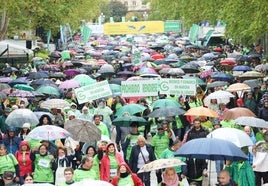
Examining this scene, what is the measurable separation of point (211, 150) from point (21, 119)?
19.2ft

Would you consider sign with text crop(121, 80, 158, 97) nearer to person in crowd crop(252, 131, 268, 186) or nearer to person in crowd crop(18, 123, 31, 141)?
person in crowd crop(18, 123, 31, 141)

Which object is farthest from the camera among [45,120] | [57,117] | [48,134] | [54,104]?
[54,104]

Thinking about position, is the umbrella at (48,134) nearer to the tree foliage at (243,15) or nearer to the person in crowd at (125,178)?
the person in crowd at (125,178)

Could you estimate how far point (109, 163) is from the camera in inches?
462

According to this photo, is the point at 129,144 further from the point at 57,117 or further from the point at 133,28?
the point at 133,28

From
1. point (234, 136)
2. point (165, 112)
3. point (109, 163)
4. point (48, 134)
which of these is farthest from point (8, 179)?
point (165, 112)

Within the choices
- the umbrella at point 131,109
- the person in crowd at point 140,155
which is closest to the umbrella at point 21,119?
Result: the umbrella at point 131,109

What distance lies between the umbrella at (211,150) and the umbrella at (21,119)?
212 inches

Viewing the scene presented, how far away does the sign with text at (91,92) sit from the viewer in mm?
17453

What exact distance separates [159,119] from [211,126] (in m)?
1.75

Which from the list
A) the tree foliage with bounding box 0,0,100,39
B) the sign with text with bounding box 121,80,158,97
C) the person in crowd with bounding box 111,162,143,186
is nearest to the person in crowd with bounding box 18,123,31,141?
the person in crowd with bounding box 111,162,143,186

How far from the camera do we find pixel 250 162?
1262 centimetres

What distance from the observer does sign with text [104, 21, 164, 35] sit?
91625 mm

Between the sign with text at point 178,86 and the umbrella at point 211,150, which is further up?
the umbrella at point 211,150
